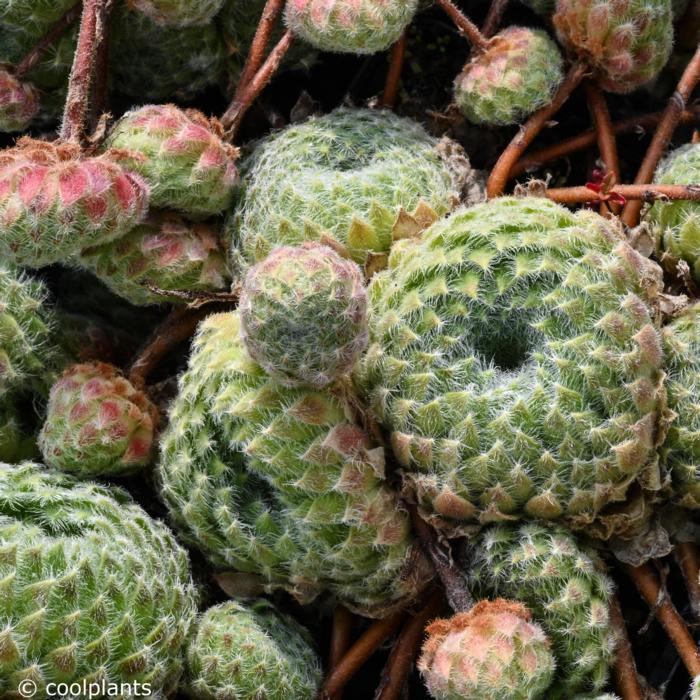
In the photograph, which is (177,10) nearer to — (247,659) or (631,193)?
(631,193)

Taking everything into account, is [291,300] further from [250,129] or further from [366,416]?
[250,129]

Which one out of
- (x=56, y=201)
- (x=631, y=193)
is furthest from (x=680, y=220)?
(x=56, y=201)

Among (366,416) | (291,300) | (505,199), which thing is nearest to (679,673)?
(366,416)

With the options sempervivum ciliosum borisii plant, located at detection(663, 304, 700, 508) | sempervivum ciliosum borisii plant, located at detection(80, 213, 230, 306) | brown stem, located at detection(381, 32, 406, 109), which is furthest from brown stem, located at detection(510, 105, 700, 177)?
sempervivum ciliosum borisii plant, located at detection(80, 213, 230, 306)

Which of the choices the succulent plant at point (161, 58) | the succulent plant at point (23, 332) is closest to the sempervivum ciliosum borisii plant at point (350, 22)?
the succulent plant at point (161, 58)

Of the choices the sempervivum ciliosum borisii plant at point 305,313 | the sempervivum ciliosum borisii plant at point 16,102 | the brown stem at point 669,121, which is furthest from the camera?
the brown stem at point 669,121

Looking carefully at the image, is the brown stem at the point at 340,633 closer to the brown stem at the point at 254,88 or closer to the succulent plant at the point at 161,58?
the brown stem at the point at 254,88
